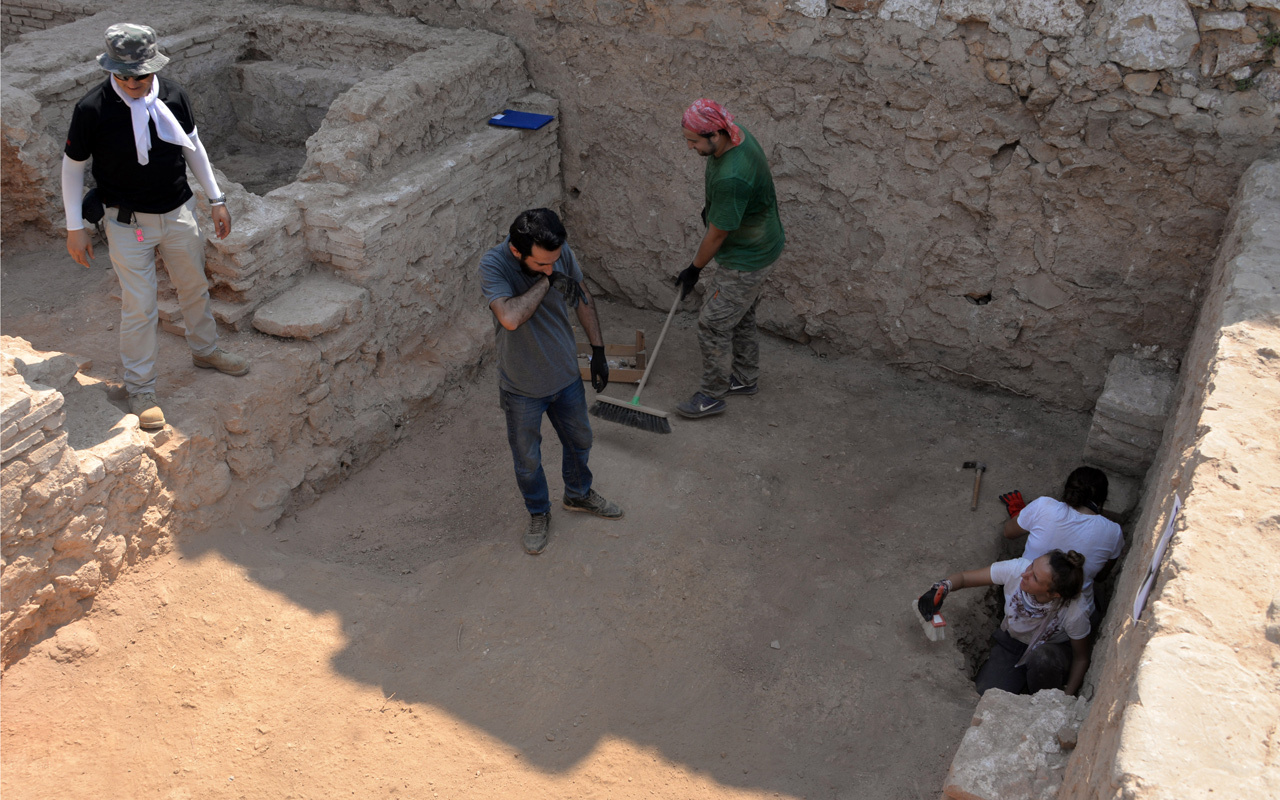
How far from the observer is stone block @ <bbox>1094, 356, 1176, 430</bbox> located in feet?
15.2

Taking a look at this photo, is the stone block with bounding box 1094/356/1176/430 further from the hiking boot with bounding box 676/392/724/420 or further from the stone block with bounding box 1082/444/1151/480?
the hiking boot with bounding box 676/392/724/420

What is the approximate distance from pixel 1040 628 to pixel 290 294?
14.3ft

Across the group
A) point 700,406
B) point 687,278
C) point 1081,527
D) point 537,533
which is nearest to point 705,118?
point 687,278

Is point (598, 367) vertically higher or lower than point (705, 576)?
higher

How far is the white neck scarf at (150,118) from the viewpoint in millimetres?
3923

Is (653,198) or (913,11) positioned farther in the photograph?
(653,198)

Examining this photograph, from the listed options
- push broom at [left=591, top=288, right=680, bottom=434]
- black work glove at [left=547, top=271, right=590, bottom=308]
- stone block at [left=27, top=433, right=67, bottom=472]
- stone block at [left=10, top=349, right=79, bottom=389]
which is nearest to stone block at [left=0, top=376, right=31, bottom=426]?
stone block at [left=27, top=433, right=67, bottom=472]

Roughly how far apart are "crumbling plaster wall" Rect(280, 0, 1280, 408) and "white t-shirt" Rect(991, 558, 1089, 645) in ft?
6.91

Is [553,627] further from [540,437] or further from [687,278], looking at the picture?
[687,278]

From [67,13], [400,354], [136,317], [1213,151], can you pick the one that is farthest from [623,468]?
[67,13]

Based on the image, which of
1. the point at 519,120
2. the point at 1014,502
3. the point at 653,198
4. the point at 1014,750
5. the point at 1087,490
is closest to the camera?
the point at 1014,750

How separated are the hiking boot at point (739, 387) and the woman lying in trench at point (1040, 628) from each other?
7.37 ft

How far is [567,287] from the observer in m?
4.27

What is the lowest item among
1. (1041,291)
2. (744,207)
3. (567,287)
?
(1041,291)
